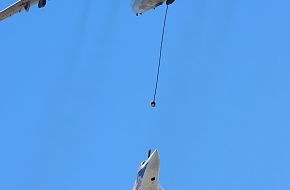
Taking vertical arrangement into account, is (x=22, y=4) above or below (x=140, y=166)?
above

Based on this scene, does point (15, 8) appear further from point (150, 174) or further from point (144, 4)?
point (150, 174)

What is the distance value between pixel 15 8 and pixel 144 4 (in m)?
16.8

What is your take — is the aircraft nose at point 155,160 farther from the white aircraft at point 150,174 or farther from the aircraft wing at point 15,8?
the aircraft wing at point 15,8

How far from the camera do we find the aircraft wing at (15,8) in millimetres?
66125

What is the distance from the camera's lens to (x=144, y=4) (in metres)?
54.2

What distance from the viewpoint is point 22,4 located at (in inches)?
2621

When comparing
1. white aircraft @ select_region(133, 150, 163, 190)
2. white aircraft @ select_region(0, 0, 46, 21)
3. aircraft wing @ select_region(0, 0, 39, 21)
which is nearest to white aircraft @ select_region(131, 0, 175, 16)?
white aircraft @ select_region(133, 150, 163, 190)

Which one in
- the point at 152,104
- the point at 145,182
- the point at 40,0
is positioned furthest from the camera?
the point at 40,0

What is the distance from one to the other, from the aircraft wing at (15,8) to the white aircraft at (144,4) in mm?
13430

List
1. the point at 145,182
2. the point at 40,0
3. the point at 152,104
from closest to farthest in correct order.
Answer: the point at 152,104, the point at 145,182, the point at 40,0

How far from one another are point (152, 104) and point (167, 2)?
7.58 m

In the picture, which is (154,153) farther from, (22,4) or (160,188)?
(22,4)

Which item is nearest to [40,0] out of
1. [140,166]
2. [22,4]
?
[22,4]

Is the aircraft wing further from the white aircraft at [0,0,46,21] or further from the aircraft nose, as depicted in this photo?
the aircraft nose
